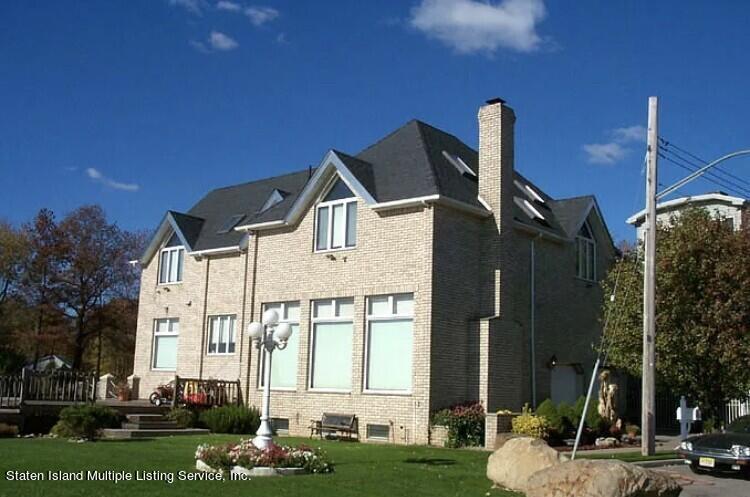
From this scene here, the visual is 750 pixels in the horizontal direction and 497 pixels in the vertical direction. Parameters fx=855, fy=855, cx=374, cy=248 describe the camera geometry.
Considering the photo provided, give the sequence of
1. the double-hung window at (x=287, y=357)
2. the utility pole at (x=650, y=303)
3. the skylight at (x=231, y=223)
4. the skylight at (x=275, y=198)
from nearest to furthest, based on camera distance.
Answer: the utility pole at (x=650, y=303) < the double-hung window at (x=287, y=357) < the skylight at (x=275, y=198) < the skylight at (x=231, y=223)

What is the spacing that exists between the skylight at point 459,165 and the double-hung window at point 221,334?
32.7ft

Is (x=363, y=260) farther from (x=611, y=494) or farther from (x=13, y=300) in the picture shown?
(x=13, y=300)

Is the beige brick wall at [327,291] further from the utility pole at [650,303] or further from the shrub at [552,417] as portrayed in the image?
the utility pole at [650,303]

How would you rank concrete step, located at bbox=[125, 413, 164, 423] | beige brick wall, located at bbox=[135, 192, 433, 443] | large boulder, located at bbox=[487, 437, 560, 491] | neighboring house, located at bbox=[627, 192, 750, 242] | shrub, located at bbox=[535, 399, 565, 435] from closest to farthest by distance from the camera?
1. large boulder, located at bbox=[487, 437, 560, 491]
2. shrub, located at bbox=[535, 399, 565, 435]
3. beige brick wall, located at bbox=[135, 192, 433, 443]
4. concrete step, located at bbox=[125, 413, 164, 423]
5. neighboring house, located at bbox=[627, 192, 750, 242]

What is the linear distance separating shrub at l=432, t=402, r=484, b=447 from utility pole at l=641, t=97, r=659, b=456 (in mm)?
4093

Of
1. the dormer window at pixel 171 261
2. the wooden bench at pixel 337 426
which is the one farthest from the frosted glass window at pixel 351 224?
the dormer window at pixel 171 261

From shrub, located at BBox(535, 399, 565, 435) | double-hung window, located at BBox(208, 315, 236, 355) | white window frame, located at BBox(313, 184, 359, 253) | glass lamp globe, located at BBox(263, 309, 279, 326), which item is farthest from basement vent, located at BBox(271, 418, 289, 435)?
glass lamp globe, located at BBox(263, 309, 279, 326)

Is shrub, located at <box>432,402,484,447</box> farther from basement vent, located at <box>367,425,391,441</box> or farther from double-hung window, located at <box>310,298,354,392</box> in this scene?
double-hung window, located at <box>310,298,354,392</box>

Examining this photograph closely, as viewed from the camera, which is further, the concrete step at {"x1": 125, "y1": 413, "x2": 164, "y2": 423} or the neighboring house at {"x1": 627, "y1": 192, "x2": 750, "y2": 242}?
the neighboring house at {"x1": 627, "y1": 192, "x2": 750, "y2": 242}

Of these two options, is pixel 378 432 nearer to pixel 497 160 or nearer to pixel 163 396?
pixel 163 396

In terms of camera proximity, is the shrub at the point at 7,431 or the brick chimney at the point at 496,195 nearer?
the shrub at the point at 7,431

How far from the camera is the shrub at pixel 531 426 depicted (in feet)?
69.9

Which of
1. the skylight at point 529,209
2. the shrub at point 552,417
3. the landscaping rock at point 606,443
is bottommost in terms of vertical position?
the landscaping rock at point 606,443

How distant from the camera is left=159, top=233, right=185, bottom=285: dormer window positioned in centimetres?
3369
